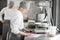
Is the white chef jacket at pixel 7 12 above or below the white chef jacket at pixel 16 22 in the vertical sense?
above

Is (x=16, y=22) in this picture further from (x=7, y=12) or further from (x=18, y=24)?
(x=7, y=12)

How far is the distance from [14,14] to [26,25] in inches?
7.2

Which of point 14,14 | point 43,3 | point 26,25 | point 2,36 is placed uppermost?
point 43,3

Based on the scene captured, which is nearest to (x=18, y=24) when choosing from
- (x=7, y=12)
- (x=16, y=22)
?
(x=16, y=22)

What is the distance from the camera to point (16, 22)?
4.90 ft

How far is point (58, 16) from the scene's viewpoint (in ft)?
5.47

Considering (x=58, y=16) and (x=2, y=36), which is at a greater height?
(x=58, y=16)

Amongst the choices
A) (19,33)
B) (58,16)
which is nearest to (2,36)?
(19,33)

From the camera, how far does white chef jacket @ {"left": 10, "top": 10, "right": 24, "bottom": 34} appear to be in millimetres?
1492

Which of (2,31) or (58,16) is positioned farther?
(58,16)

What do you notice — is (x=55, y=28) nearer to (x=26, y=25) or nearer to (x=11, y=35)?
(x=26, y=25)

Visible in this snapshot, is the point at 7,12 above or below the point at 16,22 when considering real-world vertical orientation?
above

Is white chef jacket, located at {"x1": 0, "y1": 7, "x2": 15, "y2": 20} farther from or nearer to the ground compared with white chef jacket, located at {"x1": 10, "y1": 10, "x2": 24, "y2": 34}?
farther from the ground

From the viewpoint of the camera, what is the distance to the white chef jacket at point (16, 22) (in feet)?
4.90
